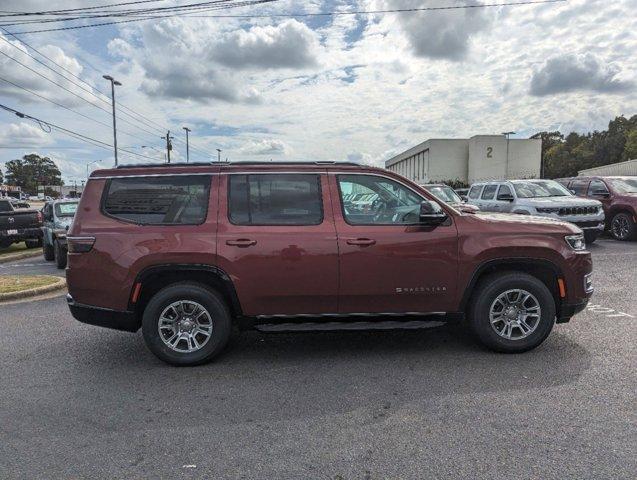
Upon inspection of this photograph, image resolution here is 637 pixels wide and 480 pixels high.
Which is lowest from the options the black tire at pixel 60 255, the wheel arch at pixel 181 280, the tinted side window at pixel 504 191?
the black tire at pixel 60 255

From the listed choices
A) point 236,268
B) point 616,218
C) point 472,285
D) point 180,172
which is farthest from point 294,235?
point 616,218

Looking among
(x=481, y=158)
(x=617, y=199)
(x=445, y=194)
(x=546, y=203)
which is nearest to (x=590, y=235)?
(x=546, y=203)

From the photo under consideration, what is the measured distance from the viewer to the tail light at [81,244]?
459 cm

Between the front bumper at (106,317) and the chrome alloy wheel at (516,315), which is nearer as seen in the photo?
the front bumper at (106,317)

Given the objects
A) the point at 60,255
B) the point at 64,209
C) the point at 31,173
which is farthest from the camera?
the point at 31,173

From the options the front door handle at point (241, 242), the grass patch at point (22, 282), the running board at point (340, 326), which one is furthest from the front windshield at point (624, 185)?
the grass patch at point (22, 282)

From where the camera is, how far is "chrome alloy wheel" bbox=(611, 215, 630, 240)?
44.0 ft

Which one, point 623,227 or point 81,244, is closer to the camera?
point 81,244

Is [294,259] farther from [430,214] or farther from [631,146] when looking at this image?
[631,146]

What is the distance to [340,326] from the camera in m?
4.68

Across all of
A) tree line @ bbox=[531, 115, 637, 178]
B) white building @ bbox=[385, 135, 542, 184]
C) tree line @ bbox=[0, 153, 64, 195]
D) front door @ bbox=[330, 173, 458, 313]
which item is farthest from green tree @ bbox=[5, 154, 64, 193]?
front door @ bbox=[330, 173, 458, 313]

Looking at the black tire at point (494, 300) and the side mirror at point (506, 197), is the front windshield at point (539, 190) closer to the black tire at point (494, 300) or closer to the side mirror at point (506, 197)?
the side mirror at point (506, 197)

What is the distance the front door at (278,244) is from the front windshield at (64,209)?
9558mm

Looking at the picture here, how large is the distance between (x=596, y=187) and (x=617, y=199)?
3.23 feet
